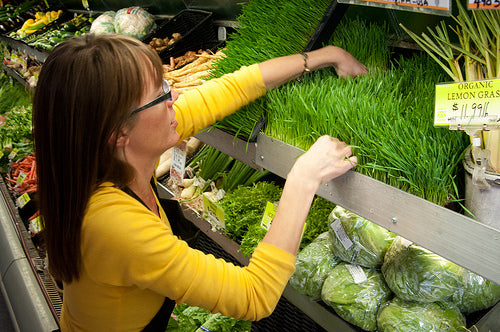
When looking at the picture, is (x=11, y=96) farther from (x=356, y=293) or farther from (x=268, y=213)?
(x=356, y=293)

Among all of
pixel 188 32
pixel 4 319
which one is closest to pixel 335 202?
pixel 188 32

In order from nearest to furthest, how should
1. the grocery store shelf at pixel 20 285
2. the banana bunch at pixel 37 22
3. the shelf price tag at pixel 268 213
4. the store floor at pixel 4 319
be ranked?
the shelf price tag at pixel 268 213
the grocery store shelf at pixel 20 285
the store floor at pixel 4 319
the banana bunch at pixel 37 22

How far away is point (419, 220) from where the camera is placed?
2.91 feet

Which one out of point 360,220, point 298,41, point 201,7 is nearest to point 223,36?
point 201,7

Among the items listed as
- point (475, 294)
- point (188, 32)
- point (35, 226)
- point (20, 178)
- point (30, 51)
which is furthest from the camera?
point (30, 51)

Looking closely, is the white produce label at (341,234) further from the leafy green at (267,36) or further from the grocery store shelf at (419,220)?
the leafy green at (267,36)

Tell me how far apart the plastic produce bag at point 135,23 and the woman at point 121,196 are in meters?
2.32

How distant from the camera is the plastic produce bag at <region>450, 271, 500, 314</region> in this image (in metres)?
1.19

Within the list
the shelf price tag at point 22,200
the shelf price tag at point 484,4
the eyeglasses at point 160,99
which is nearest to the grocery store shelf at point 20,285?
the shelf price tag at point 22,200

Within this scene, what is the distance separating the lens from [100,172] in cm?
109

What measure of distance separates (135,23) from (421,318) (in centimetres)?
294

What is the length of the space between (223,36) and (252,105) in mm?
1607

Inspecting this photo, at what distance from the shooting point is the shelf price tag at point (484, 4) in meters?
0.85

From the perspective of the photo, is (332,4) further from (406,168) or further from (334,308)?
(334,308)
